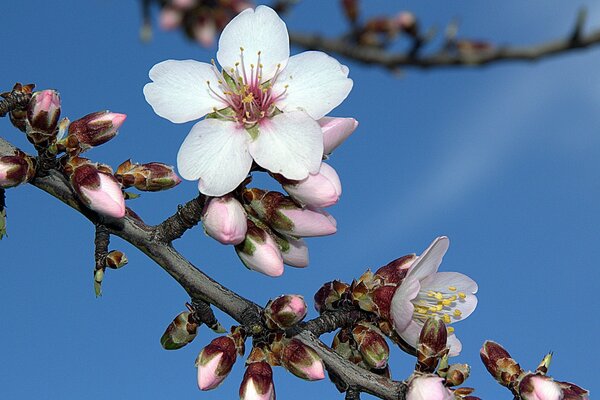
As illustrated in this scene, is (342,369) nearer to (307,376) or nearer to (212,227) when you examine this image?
(307,376)

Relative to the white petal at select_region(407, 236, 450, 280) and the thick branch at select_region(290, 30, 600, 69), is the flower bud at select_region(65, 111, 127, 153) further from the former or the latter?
the thick branch at select_region(290, 30, 600, 69)

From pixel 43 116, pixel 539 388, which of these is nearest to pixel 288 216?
pixel 43 116

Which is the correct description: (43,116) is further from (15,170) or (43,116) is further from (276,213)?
(276,213)

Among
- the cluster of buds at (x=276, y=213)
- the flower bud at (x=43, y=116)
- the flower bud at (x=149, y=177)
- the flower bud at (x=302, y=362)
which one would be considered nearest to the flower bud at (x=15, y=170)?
the flower bud at (x=43, y=116)

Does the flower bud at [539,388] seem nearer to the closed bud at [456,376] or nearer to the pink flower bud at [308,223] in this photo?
the closed bud at [456,376]

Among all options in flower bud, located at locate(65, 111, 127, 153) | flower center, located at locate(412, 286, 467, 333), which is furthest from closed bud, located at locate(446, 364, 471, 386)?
flower bud, located at locate(65, 111, 127, 153)

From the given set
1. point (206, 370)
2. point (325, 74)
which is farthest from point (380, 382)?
point (325, 74)
